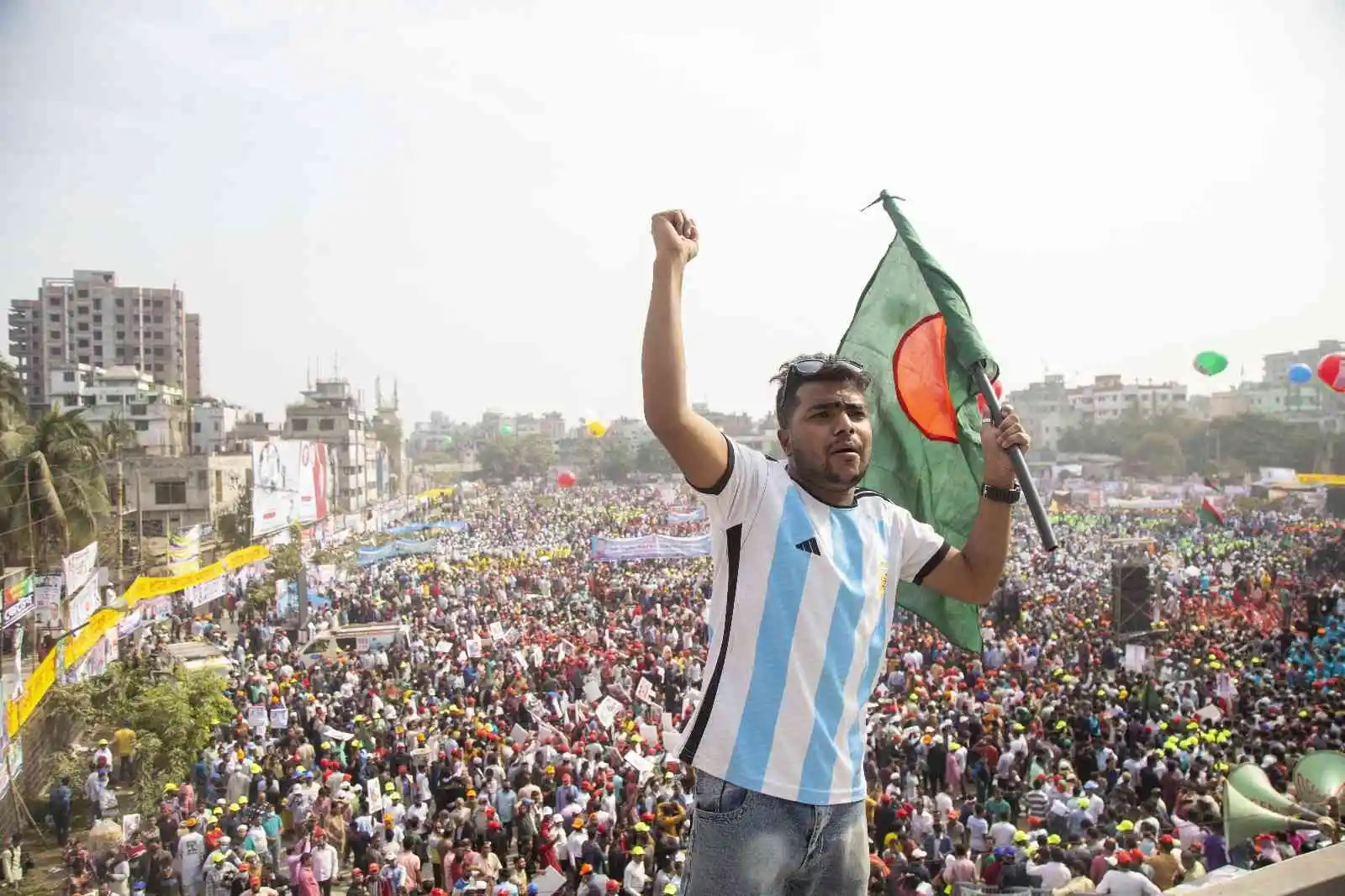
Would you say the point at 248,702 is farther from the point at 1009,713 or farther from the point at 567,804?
the point at 1009,713

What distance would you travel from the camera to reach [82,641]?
11.5 m

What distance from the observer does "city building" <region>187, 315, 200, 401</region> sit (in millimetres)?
72750

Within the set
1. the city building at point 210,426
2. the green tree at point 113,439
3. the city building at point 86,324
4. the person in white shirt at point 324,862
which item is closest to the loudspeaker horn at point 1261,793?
the person in white shirt at point 324,862

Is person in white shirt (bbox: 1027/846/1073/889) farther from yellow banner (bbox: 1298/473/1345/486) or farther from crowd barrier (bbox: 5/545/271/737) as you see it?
yellow banner (bbox: 1298/473/1345/486)

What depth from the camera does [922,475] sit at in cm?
274

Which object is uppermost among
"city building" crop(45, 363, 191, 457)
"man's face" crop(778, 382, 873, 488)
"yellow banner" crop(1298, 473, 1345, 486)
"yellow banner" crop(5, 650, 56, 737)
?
"city building" crop(45, 363, 191, 457)

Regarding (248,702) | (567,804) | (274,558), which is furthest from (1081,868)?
(274,558)

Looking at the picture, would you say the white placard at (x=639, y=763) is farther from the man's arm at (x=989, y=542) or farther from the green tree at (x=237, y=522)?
the green tree at (x=237, y=522)

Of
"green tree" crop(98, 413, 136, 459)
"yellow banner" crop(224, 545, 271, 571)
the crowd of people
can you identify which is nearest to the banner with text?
the crowd of people

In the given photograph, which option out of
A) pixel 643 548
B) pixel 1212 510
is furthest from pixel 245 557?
pixel 1212 510

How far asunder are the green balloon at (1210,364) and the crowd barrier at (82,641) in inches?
845

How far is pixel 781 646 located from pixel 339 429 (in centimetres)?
4711

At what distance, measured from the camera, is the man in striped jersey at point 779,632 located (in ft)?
5.25

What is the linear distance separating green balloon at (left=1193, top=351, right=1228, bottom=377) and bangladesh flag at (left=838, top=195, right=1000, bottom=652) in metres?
24.2
